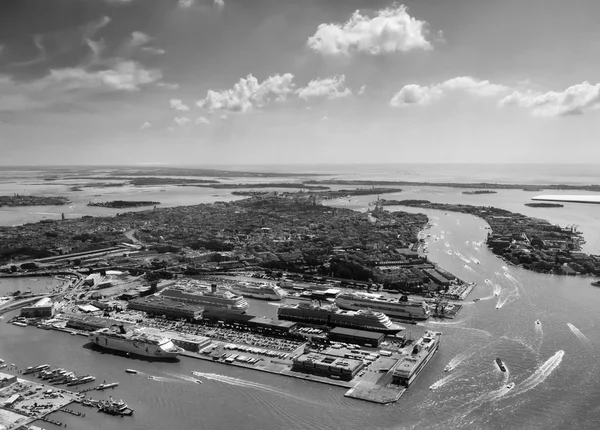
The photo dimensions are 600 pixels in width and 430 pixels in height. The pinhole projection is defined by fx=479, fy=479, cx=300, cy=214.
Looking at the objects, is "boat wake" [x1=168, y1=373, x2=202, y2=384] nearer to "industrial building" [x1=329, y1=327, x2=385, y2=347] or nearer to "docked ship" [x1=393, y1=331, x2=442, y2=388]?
"industrial building" [x1=329, y1=327, x2=385, y2=347]

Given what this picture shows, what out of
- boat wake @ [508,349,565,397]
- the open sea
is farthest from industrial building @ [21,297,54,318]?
boat wake @ [508,349,565,397]

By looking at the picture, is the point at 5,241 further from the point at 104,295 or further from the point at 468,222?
the point at 468,222

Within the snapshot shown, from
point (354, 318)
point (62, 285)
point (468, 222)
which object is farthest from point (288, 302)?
point (468, 222)

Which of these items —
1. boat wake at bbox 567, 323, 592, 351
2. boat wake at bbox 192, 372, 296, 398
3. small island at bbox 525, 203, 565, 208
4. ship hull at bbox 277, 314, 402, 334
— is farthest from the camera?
small island at bbox 525, 203, 565, 208

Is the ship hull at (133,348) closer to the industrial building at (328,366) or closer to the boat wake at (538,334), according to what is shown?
the industrial building at (328,366)

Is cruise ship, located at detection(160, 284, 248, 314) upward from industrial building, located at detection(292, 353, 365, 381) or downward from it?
upward

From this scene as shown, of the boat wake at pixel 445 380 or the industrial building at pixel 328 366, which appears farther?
the industrial building at pixel 328 366

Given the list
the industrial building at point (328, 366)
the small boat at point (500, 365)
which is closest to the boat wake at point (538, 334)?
the small boat at point (500, 365)
